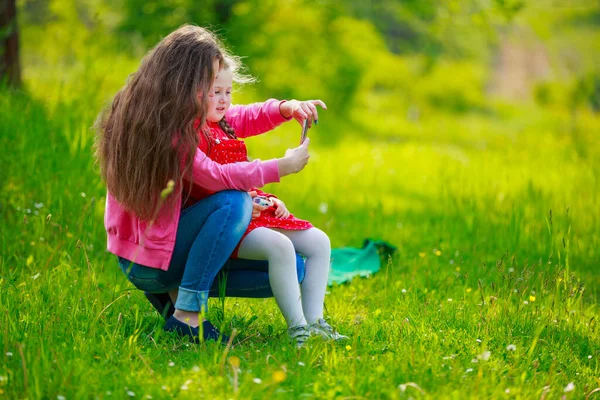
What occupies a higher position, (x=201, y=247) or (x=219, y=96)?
(x=219, y=96)

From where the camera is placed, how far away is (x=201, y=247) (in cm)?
254

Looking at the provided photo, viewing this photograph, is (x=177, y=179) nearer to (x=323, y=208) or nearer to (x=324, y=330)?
(x=324, y=330)

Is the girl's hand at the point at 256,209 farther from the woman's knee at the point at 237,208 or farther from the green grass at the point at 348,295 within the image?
the green grass at the point at 348,295

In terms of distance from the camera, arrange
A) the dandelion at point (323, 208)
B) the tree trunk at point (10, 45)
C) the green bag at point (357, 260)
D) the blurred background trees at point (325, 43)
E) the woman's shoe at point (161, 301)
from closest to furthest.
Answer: the woman's shoe at point (161, 301)
the green bag at point (357, 260)
the dandelion at point (323, 208)
the tree trunk at point (10, 45)
the blurred background trees at point (325, 43)

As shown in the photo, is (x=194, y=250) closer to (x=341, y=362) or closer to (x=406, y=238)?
(x=341, y=362)

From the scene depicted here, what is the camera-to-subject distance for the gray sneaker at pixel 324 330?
2.59 meters

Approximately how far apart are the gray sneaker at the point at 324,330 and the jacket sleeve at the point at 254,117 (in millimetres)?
802

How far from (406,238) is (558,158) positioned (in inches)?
130

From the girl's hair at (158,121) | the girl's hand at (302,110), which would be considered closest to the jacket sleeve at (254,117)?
the girl's hand at (302,110)

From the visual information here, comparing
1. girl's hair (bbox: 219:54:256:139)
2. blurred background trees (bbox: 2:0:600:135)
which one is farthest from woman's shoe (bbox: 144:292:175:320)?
blurred background trees (bbox: 2:0:600:135)

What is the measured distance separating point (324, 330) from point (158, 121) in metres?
0.93

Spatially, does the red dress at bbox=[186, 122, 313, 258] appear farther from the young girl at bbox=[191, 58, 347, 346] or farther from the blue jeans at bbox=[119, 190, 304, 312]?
the blue jeans at bbox=[119, 190, 304, 312]

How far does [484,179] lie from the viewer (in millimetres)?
6023

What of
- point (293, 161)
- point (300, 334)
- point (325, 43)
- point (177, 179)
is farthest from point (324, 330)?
point (325, 43)
